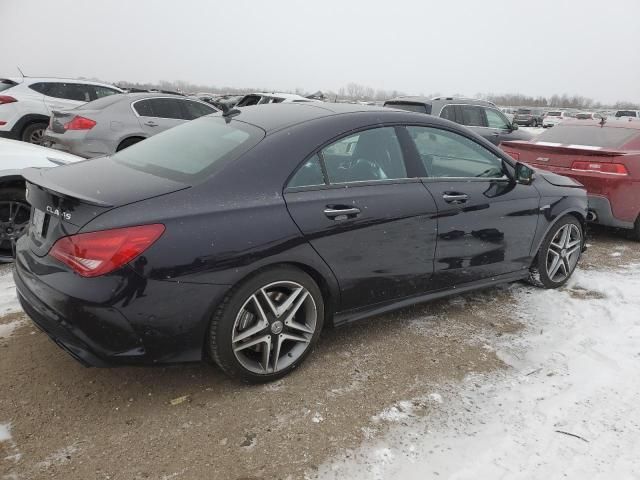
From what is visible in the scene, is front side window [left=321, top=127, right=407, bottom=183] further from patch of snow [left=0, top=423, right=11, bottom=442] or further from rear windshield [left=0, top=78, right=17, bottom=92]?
rear windshield [left=0, top=78, right=17, bottom=92]

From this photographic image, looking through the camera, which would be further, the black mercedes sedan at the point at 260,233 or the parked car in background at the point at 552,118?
the parked car in background at the point at 552,118

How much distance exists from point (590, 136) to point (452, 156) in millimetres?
3657

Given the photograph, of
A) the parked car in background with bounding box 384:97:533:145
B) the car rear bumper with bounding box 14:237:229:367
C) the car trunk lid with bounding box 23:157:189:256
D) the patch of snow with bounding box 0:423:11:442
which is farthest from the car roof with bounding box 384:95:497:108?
the patch of snow with bounding box 0:423:11:442

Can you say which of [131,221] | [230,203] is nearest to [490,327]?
[230,203]

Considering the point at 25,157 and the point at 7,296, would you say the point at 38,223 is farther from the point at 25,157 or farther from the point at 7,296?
the point at 25,157

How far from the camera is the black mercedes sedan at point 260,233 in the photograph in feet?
7.64

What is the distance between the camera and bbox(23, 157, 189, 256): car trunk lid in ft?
7.78

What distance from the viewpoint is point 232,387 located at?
2.81 m

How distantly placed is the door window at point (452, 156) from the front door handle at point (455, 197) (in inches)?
5.8

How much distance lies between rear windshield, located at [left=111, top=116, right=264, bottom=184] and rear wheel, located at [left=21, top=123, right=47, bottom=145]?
25.1 feet

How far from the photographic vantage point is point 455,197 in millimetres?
3445

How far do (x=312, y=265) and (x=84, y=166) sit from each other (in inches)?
59.0

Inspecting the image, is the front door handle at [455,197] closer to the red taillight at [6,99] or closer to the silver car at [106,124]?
the silver car at [106,124]

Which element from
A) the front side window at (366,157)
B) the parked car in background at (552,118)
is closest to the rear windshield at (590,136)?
the front side window at (366,157)
